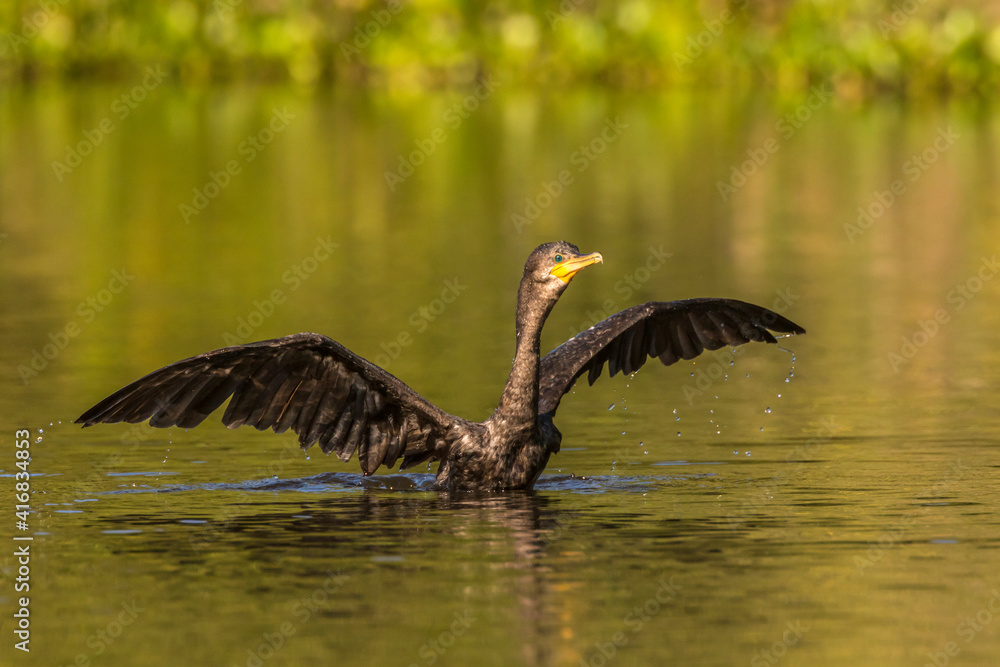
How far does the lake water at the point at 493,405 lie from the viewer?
8664mm

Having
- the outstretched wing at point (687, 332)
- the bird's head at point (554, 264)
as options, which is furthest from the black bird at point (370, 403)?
the outstretched wing at point (687, 332)

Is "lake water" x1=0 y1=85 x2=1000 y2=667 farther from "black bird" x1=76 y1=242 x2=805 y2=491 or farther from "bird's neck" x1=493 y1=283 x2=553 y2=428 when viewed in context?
"bird's neck" x1=493 y1=283 x2=553 y2=428

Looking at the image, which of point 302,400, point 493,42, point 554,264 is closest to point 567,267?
point 554,264

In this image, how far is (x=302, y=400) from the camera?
11.4 meters

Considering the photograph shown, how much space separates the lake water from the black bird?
0.91 feet

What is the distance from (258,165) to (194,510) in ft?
70.5

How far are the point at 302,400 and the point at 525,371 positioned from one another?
4.15 ft

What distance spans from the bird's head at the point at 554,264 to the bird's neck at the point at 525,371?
0.42 ft

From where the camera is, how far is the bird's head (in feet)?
37.3

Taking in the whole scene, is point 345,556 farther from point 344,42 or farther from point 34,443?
point 344,42

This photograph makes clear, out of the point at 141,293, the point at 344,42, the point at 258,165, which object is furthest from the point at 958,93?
the point at 141,293

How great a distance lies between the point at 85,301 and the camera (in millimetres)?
18953

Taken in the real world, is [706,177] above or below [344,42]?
below

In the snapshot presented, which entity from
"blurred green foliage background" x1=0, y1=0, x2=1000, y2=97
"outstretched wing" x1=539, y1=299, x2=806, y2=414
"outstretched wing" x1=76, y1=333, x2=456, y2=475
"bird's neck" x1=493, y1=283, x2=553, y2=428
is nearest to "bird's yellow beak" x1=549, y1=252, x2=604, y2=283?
"bird's neck" x1=493, y1=283, x2=553, y2=428
